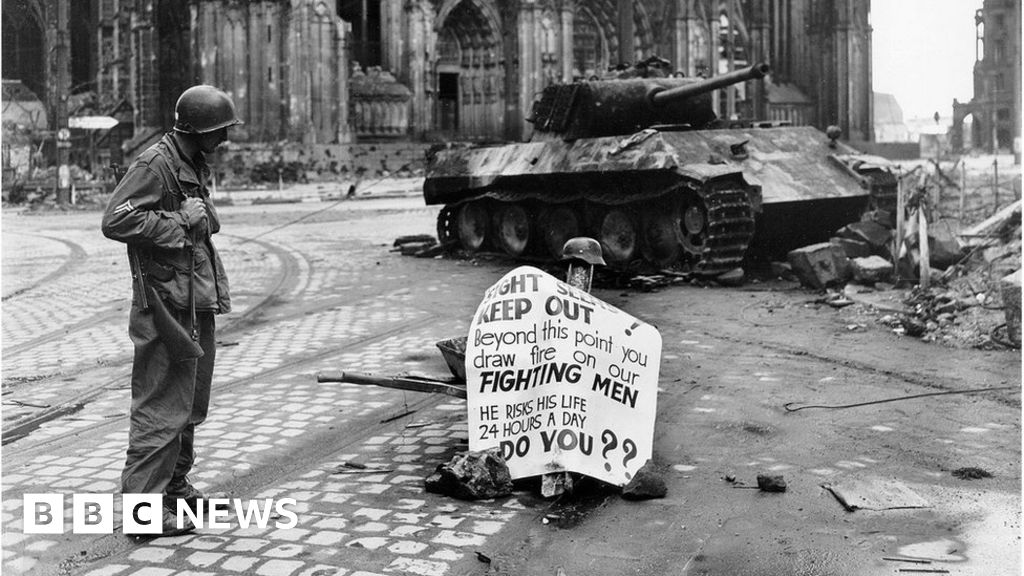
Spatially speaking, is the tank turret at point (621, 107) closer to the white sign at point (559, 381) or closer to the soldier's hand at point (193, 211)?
the white sign at point (559, 381)

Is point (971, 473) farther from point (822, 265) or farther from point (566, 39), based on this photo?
point (566, 39)

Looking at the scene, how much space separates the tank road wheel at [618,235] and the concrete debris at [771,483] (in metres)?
9.34

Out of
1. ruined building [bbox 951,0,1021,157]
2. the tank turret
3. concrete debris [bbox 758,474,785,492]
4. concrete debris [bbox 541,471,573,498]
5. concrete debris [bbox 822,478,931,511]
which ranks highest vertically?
ruined building [bbox 951,0,1021,157]

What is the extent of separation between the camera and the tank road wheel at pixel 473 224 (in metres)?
17.8

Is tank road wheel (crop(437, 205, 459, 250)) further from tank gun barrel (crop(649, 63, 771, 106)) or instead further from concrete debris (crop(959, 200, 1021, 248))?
concrete debris (crop(959, 200, 1021, 248))

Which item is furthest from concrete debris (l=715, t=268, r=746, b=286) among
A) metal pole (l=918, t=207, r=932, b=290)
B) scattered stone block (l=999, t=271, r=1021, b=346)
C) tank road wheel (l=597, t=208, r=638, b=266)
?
scattered stone block (l=999, t=271, r=1021, b=346)

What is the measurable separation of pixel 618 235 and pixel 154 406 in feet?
34.8

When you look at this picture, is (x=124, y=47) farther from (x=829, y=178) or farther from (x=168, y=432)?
(x=168, y=432)

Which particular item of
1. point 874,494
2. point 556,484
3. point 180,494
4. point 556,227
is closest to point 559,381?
point 556,484

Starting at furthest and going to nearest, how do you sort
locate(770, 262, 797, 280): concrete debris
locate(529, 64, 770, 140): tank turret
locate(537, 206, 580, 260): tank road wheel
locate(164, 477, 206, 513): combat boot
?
1. locate(529, 64, 770, 140): tank turret
2. locate(537, 206, 580, 260): tank road wheel
3. locate(770, 262, 797, 280): concrete debris
4. locate(164, 477, 206, 513): combat boot

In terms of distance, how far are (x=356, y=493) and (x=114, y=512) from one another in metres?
1.08

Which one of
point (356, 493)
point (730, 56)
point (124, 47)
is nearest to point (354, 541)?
point (356, 493)

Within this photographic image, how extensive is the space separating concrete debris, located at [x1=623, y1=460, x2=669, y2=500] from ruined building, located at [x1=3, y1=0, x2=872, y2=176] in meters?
24.2

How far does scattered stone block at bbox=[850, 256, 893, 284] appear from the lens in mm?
12789
